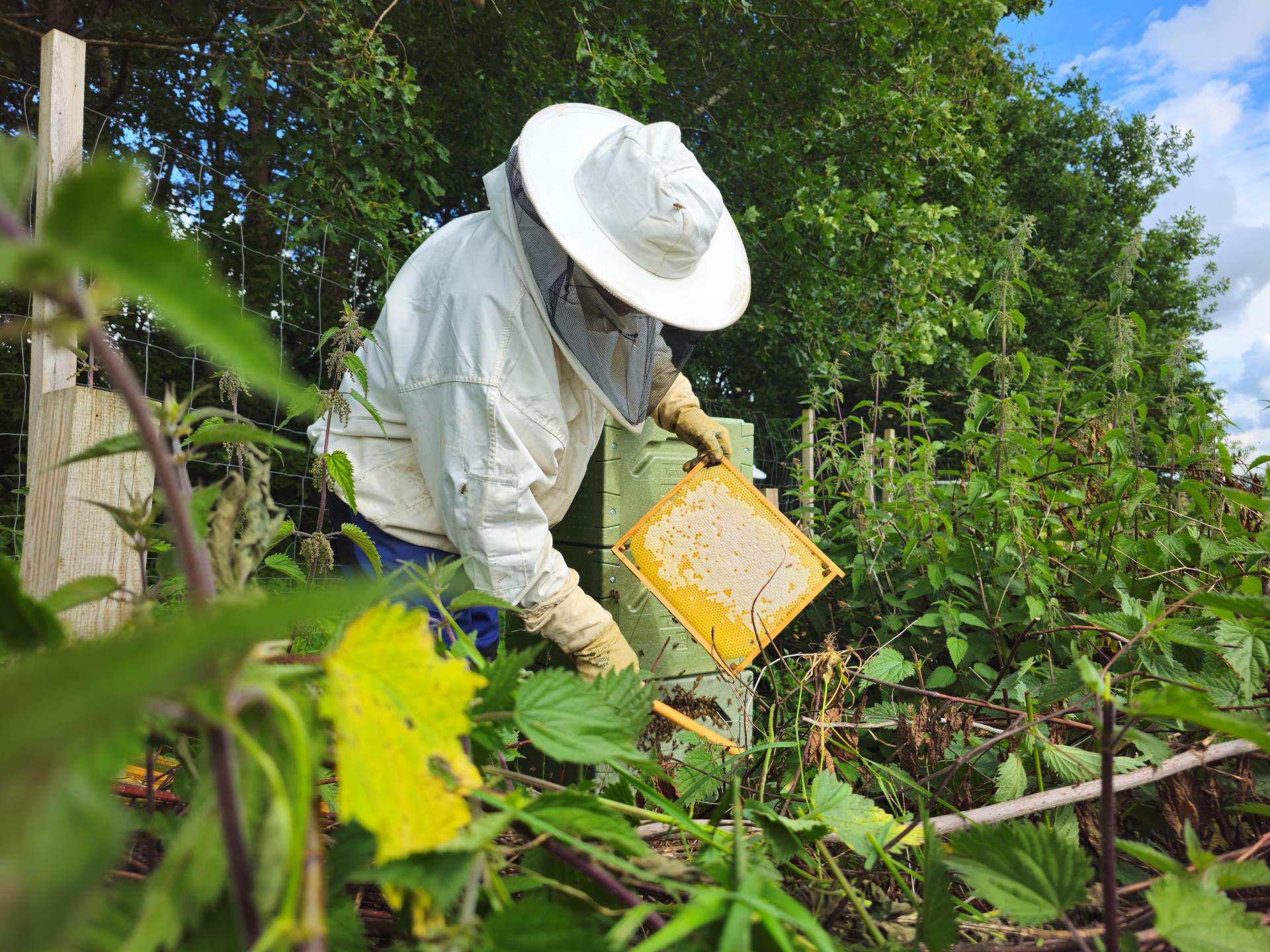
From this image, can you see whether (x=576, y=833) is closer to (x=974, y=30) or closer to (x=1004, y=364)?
(x=1004, y=364)

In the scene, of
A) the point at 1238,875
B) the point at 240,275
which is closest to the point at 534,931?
the point at 1238,875

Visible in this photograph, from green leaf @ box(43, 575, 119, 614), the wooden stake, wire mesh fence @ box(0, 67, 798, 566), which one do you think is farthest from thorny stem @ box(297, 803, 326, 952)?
wire mesh fence @ box(0, 67, 798, 566)

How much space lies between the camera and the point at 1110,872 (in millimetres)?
500

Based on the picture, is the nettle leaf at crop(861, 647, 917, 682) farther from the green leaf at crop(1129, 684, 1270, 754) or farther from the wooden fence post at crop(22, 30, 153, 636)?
the wooden fence post at crop(22, 30, 153, 636)

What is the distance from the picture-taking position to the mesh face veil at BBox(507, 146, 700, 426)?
2.12 m

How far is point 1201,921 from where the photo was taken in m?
0.48

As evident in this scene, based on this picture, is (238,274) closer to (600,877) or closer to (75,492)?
(75,492)

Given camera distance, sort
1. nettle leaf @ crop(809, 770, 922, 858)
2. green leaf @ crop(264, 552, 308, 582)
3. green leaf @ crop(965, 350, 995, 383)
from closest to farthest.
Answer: nettle leaf @ crop(809, 770, 922, 858)
green leaf @ crop(264, 552, 308, 582)
green leaf @ crop(965, 350, 995, 383)

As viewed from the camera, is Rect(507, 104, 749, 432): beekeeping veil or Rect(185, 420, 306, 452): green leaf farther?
Rect(507, 104, 749, 432): beekeeping veil

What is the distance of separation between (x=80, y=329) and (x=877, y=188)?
7854 millimetres

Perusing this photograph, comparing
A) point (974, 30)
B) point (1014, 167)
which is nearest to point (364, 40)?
point (974, 30)

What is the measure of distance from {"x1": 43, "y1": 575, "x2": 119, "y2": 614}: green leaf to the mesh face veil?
69.0 inches

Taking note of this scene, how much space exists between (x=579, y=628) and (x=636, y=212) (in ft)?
3.73

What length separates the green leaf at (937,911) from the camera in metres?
0.52
